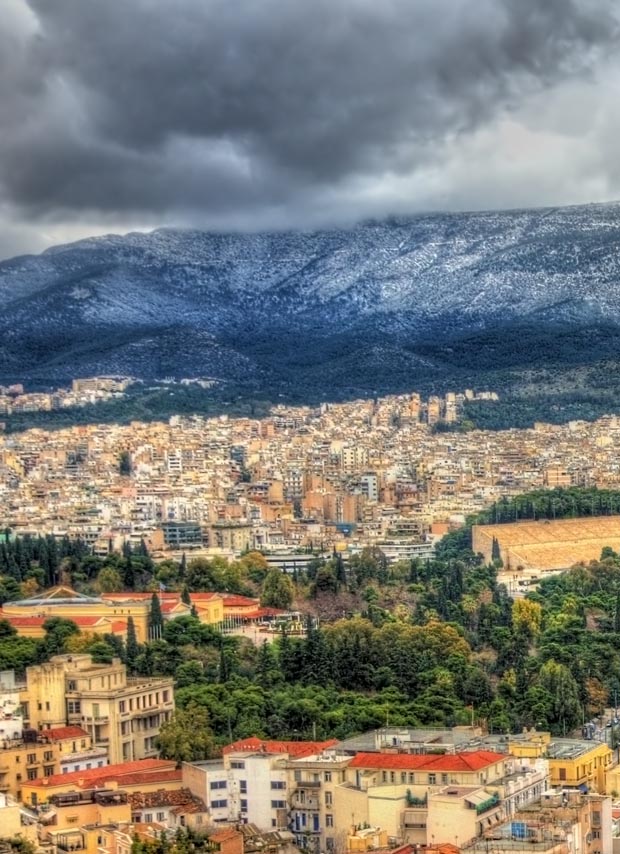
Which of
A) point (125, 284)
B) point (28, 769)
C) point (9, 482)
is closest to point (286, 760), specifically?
point (28, 769)

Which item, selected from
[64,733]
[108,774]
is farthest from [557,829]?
[64,733]

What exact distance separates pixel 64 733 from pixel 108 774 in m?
2.69

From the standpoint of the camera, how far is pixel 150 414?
114 metres

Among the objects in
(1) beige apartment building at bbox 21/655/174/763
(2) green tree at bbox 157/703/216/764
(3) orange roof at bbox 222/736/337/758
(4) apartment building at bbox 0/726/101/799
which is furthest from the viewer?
(1) beige apartment building at bbox 21/655/174/763

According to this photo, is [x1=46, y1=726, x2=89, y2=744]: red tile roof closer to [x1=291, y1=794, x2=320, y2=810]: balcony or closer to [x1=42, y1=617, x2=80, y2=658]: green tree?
[x1=291, y1=794, x2=320, y2=810]: balcony

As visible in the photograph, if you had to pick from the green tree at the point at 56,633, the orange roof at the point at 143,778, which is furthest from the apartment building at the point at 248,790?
the green tree at the point at 56,633

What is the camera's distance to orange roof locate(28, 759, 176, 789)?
3316cm

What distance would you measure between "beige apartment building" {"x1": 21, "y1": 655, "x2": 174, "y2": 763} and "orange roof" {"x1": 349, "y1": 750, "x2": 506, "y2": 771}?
17.2 feet

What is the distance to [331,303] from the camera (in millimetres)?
146875

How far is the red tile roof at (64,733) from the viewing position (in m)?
36.0

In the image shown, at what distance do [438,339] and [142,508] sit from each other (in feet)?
204

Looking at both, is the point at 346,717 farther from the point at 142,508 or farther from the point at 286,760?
the point at 142,508

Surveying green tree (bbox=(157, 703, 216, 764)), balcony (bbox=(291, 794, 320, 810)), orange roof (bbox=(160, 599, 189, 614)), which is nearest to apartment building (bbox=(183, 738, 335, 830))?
balcony (bbox=(291, 794, 320, 810))

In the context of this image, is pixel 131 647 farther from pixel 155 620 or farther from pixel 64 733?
pixel 64 733
